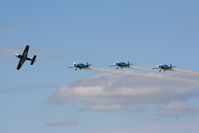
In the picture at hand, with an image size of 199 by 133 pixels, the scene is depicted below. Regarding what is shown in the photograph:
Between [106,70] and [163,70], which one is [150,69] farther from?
[106,70]

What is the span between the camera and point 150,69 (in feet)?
566

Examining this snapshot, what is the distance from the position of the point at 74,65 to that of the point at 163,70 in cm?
4862

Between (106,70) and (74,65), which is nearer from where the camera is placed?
(106,70)

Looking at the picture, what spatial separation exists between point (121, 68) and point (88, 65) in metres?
18.3

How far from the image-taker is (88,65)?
618 ft

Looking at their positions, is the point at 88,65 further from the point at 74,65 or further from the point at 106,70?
the point at 106,70

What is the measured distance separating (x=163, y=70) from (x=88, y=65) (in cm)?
4081

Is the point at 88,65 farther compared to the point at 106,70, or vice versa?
the point at 88,65

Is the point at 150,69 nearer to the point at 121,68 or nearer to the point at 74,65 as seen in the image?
the point at 121,68

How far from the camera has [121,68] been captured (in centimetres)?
18700

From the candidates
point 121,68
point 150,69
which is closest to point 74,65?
point 121,68

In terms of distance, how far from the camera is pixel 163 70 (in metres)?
181

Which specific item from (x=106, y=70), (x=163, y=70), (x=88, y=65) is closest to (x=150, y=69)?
(x=163, y=70)

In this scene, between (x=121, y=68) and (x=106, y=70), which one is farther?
(x=121, y=68)
